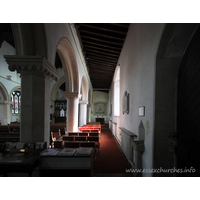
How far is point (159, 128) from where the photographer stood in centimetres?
246

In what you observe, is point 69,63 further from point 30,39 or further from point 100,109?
point 100,109

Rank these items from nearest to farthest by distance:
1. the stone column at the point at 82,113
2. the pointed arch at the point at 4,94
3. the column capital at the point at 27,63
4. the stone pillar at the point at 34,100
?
the column capital at the point at 27,63
the stone pillar at the point at 34,100
the stone column at the point at 82,113
the pointed arch at the point at 4,94

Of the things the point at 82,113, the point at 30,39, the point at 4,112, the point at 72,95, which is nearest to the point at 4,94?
the point at 4,112

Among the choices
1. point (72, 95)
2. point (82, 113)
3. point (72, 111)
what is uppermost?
point (72, 95)

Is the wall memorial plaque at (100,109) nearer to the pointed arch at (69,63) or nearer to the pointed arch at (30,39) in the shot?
the pointed arch at (69,63)

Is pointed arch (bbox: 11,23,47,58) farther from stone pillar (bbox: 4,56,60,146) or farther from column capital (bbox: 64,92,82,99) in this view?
column capital (bbox: 64,92,82,99)

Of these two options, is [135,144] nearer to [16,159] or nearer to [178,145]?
[178,145]

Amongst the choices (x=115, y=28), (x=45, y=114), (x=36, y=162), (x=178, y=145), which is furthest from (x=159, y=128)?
(x=115, y=28)

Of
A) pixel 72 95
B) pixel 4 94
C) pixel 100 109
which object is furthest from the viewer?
pixel 100 109

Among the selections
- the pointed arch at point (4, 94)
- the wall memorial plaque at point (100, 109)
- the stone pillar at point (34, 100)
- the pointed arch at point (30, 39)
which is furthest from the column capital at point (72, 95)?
the wall memorial plaque at point (100, 109)

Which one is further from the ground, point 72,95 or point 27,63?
point 27,63

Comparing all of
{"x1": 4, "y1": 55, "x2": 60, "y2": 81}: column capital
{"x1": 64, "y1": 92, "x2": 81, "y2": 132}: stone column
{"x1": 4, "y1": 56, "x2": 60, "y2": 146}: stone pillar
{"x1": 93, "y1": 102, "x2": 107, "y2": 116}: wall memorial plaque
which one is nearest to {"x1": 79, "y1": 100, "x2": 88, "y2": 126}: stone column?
{"x1": 64, "y1": 92, "x2": 81, "y2": 132}: stone column

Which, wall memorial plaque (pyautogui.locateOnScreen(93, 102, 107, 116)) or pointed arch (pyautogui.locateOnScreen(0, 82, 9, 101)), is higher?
pointed arch (pyautogui.locateOnScreen(0, 82, 9, 101))

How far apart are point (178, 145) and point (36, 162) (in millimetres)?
Result: 2486
